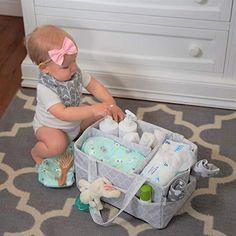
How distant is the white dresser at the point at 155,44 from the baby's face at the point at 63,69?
0.40 m

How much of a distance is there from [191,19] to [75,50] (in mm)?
521

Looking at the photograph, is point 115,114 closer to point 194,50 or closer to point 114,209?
point 114,209

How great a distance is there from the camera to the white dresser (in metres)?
1.87

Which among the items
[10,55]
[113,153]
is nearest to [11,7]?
[10,55]

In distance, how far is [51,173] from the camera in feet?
5.52

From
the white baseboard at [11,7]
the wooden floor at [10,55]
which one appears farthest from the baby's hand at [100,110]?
the white baseboard at [11,7]

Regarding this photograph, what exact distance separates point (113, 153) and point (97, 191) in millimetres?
133

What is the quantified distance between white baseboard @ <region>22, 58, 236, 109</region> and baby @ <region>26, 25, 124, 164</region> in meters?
0.31

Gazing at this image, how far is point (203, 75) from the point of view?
2.00m

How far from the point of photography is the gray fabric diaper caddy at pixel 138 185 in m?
1.47

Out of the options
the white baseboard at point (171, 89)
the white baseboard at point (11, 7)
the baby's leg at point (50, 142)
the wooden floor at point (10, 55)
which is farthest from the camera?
the white baseboard at point (11, 7)

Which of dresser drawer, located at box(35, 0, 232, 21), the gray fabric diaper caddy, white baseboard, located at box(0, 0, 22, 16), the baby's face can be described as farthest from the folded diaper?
A: white baseboard, located at box(0, 0, 22, 16)

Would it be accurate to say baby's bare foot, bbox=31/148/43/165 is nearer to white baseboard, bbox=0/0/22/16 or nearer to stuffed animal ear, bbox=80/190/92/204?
stuffed animal ear, bbox=80/190/92/204

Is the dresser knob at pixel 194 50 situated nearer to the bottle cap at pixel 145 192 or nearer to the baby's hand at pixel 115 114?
the baby's hand at pixel 115 114
